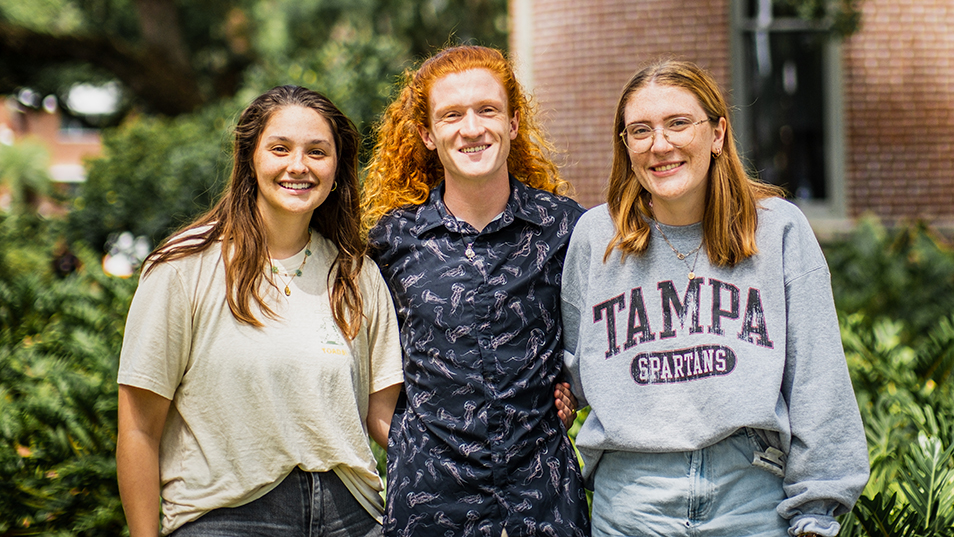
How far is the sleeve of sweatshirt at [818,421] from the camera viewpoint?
7.02 ft

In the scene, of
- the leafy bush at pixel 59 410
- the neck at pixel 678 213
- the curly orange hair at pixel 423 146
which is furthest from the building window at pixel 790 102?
the neck at pixel 678 213

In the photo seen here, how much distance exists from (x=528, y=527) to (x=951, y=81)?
844cm

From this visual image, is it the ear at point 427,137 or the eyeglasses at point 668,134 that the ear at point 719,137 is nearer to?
the eyeglasses at point 668,134

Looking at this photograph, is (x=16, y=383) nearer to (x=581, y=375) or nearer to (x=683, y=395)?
(x=581, y=375)

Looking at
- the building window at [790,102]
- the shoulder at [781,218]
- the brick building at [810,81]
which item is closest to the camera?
the shoulder at [781,218]

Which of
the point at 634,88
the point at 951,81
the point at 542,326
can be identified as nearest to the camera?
the point at 634,88

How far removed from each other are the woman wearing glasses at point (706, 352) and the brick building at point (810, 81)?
642cm

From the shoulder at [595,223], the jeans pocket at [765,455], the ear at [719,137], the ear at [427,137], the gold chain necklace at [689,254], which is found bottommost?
the jeans pocket at [765,455]

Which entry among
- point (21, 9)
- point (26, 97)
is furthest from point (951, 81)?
point (21, 9)

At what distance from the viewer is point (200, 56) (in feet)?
78.7

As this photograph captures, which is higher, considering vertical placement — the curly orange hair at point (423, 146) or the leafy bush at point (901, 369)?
the curly orange hair at point (423, 146)

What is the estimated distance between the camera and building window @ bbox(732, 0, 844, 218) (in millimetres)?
8969

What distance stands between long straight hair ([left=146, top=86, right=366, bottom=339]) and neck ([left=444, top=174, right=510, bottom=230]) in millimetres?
319

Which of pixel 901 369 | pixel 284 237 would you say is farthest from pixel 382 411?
pixel 901 369
